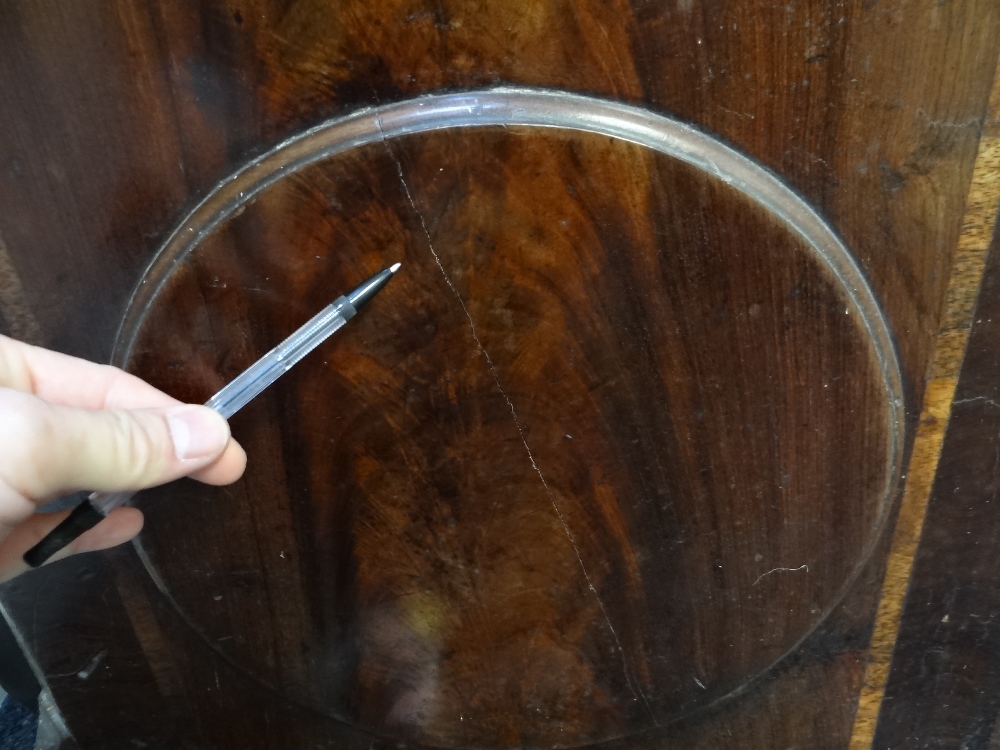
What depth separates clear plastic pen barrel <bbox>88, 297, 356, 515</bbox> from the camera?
0.35 metres

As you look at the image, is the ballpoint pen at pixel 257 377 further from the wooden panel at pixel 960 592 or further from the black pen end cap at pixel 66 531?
the wooden panel at pixel 960 592

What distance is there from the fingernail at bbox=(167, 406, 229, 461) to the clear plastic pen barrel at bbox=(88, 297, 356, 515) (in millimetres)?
19

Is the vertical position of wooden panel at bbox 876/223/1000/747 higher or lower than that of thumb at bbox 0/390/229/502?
lower

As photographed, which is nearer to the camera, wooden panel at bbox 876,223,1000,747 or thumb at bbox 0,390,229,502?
thumb at bbox 0,390,229,502

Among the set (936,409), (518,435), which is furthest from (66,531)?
(936,409)

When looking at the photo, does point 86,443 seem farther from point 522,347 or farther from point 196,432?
point 522,347

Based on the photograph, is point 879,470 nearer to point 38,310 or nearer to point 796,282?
point 796,282

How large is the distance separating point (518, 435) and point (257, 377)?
4.9 inches

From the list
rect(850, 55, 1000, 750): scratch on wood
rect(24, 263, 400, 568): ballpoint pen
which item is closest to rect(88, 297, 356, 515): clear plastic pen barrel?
rect(24, 263, 400, 568): ballpoint pen

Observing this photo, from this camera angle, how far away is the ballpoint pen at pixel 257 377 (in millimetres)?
347

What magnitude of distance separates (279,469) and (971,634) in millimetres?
409

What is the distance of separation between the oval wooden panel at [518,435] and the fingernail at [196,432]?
0.03m

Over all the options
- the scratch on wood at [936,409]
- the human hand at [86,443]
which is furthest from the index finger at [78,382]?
the scratch on wood at [936,409]

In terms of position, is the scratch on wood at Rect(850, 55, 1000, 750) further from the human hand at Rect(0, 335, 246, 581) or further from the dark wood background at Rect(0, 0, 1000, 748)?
the human hand at Rect(0, 335, 246, 581)
